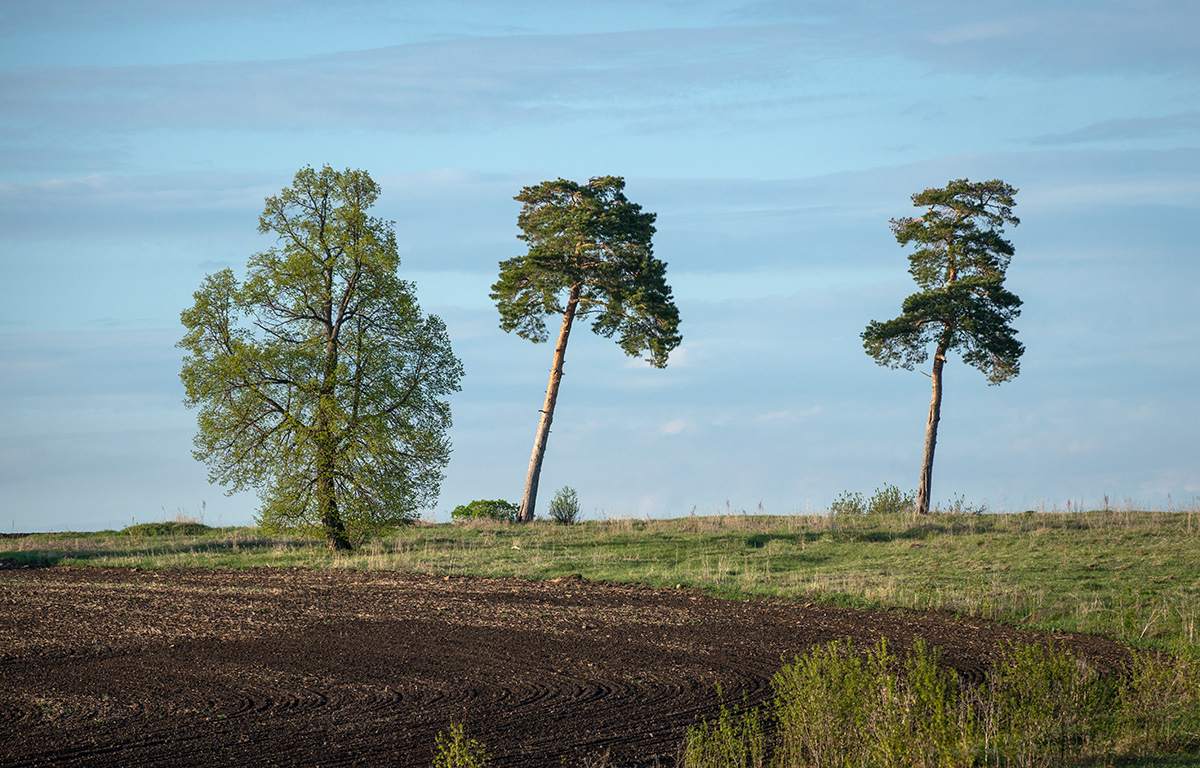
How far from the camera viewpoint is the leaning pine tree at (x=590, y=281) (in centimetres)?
3403

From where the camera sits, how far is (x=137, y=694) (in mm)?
10609

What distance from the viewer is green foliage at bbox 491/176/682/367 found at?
1339 inches

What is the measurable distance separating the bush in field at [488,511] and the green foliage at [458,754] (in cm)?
2589

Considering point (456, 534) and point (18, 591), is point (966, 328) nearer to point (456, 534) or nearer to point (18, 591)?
point (456, 534)

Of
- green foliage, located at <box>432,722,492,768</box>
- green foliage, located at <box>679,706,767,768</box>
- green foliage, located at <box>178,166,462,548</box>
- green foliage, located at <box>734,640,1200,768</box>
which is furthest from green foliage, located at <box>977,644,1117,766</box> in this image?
green foliage, located at <box>178,166,462,548</box>

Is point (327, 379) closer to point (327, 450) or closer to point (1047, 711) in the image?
point (327, 450)

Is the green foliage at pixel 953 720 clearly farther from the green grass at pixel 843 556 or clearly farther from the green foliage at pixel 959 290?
the green foliage at pixel 959 290

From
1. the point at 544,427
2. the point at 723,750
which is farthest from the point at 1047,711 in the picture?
the point at 544,427

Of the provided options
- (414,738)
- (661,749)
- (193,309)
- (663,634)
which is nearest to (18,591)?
(193,309)

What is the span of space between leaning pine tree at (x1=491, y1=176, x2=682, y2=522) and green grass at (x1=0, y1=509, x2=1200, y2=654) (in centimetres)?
597

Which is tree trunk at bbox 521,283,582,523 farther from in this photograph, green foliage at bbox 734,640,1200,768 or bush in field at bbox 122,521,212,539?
green foliage at bbox 734,640,1200,768

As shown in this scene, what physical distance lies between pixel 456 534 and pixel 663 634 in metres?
17.7

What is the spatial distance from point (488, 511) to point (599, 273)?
9505 mm

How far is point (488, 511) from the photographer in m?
35.3
